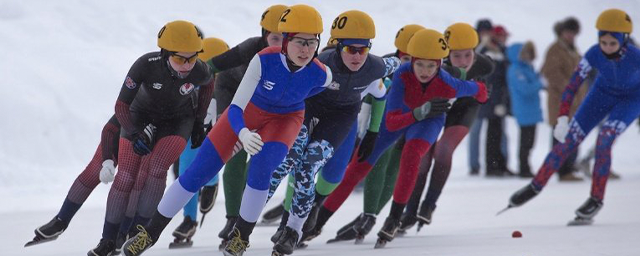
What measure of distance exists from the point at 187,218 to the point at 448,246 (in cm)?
192

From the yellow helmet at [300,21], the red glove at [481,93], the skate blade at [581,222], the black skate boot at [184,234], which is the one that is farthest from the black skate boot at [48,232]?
the skate blade at [581,222]

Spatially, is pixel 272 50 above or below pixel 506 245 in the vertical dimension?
above

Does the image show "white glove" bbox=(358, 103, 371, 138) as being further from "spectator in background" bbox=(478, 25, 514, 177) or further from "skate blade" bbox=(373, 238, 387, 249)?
"spectator in background" bbox=(478, 25, 514, 177)

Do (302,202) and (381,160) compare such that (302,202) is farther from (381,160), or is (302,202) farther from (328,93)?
(381,160)

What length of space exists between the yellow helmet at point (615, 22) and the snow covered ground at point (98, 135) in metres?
1.59

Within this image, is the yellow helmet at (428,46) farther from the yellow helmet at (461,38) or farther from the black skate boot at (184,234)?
the black skate boot at (184,234)

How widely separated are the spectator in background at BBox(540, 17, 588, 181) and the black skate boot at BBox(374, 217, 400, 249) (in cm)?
636

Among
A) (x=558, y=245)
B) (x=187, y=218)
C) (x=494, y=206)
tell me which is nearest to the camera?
(x=558, y=245)

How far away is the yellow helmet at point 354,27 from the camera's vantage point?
22.3 feet

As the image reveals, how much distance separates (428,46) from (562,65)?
20.1 ft

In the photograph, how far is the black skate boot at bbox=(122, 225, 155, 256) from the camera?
5.95 m

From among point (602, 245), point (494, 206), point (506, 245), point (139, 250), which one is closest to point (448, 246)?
point (506, 245)

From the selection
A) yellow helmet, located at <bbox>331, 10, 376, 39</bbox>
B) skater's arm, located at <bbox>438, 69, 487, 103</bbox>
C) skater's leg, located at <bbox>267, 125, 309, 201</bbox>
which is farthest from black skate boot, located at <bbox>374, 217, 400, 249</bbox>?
yellow helmet, located at <bbox>331, 10, 376, 39</bbox>

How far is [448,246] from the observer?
7.10 m
